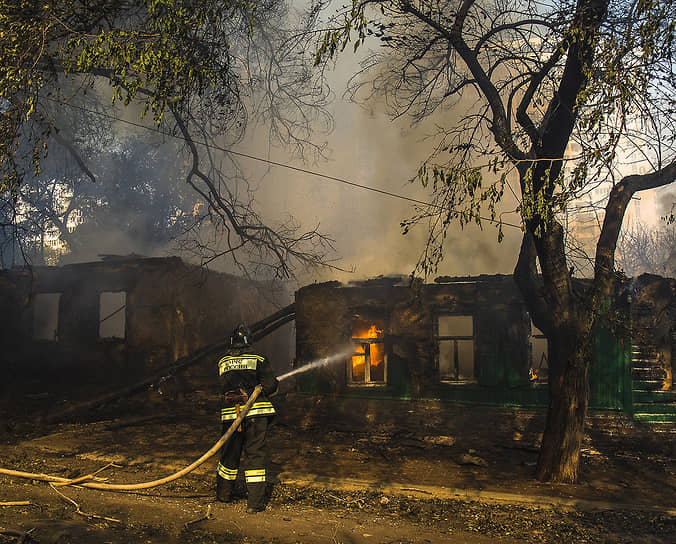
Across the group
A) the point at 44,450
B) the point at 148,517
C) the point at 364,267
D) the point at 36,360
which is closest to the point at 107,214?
the point at 36,360

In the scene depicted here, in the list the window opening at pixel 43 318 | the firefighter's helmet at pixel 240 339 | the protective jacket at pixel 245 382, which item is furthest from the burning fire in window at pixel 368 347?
the window opening at pixel 43 318

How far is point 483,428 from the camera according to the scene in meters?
11.8

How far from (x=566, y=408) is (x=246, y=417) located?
425 centimetres

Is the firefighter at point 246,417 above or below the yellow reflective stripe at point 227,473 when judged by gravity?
above

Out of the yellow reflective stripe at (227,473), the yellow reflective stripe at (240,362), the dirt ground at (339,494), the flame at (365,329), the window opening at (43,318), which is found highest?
the window opening at (43,318)

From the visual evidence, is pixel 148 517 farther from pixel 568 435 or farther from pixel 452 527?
pixel 568 435

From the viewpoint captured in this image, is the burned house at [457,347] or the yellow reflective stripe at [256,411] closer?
the yellow reflective stripe at [256,411]

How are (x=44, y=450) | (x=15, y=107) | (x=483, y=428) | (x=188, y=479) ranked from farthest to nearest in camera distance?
(x=483, y=428), (x=44, y=450), (x=188, y=479), (x=15, y=107)

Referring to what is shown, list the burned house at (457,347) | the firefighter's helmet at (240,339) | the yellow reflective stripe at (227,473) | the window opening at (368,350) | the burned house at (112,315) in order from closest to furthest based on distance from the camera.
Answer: the yellow reflective stripe at (227,473), the firefighter's helmet at (240,339), the burned house at (457,347), the window opening at (368,350), the burned house at (112,315)

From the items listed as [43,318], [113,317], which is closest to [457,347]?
[113,317]

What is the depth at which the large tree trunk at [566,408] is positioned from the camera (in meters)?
7.39

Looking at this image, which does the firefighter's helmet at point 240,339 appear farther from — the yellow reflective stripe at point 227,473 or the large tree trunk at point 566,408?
the large tree trunk at point 566,408

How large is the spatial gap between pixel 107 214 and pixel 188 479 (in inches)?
1034

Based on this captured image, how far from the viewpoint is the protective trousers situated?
5.85 metres
